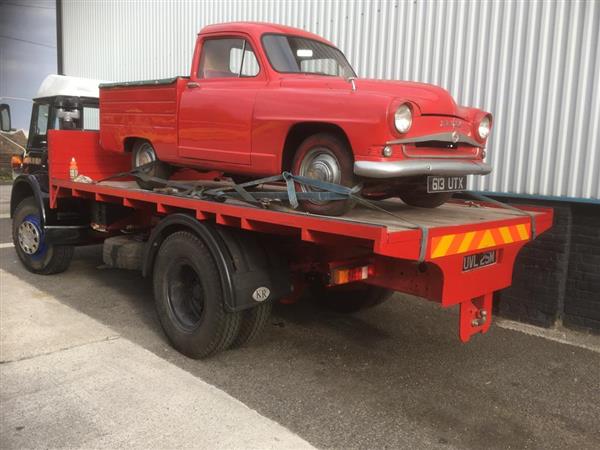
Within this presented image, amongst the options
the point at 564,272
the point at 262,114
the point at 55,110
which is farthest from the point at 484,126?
the point at 55,110

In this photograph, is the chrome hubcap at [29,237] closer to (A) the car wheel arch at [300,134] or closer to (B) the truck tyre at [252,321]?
(B) the truck tyre at [252,321]

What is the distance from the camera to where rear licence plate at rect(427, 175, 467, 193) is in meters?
3.93

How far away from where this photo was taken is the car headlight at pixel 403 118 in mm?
3665

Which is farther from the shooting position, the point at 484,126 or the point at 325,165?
the point at 484,126

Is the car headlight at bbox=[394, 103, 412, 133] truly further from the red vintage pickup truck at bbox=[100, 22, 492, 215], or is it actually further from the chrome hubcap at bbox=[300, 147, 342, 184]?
the chrome hubcap at bbox=[300, 147, 342, 184]

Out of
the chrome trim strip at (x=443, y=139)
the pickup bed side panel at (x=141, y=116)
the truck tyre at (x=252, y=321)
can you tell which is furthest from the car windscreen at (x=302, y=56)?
the truck tyre at (x=252, y=321)

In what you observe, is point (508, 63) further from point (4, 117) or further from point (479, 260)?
point (4, 117)

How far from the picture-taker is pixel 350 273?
3869 mm

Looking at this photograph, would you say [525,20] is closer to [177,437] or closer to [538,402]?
[538,402]

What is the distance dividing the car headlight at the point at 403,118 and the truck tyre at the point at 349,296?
192 centimetres

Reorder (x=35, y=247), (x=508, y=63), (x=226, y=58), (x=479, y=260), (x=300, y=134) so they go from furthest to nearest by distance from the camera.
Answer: (x=35, y=247) → (x=508, y=63) → (x=226, y=58) → (x=300, y=134) → (x=479, y=260)

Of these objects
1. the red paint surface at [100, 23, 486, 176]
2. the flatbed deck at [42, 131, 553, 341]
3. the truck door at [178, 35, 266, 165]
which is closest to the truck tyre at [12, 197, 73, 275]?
the red paint surface at [100, 23, 486, 176]

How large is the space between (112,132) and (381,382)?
12.9ft

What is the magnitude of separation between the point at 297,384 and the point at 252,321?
634mm
